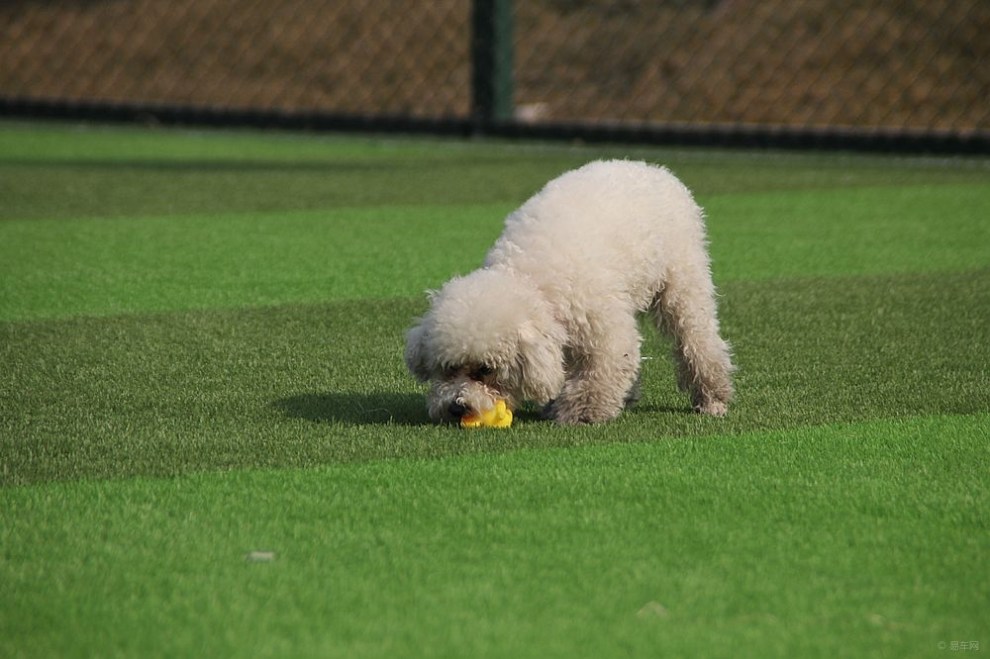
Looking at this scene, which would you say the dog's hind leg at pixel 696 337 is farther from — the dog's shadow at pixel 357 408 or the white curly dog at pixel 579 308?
the dog's shadow at pixel 357 408

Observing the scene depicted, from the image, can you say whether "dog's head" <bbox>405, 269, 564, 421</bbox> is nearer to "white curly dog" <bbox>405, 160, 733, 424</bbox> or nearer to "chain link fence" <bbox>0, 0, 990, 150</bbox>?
"white curly dog" <bbox>405, 160, 733, 424</bbox>

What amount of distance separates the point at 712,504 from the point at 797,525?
0.83 ft

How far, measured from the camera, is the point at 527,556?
3732 mm

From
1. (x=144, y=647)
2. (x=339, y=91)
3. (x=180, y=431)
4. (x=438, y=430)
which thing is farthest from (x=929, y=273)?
(x=339, y=91)

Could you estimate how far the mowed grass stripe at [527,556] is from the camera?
3.28 m

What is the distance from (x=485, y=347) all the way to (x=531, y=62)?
14.1m

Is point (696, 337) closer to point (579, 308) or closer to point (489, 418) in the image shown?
point (579, 308)

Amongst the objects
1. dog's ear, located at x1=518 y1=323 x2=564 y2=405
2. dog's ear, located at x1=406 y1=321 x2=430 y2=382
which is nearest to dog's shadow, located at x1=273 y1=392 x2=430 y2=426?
dog's ear, located at x1=406 y1=321 x2=430 y2=382

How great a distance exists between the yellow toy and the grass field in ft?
0.26

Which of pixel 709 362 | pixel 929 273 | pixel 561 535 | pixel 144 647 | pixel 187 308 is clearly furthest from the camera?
pixel 929 273

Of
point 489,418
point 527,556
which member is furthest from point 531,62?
point 527,556

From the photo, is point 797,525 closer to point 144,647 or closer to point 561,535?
point 561,535

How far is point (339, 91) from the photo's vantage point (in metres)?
19.3

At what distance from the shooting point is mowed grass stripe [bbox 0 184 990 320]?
747 centimetres
